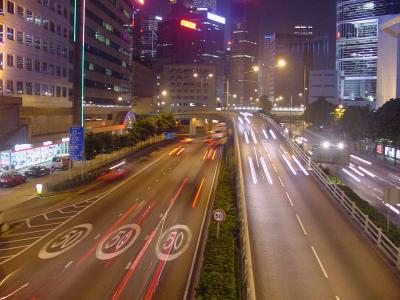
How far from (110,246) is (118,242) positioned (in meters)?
0.81

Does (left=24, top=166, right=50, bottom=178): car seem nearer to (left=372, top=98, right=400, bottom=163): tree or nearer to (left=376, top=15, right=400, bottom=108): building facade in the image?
(left=372, top=98, right=400, bottom=163): tree

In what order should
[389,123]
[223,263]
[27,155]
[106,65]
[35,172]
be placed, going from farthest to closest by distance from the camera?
[106,65] < [389,123] < [27,155] < [35,172] < [223,263]

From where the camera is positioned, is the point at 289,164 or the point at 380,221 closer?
the point at 380,221

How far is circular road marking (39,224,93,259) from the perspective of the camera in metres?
25.0

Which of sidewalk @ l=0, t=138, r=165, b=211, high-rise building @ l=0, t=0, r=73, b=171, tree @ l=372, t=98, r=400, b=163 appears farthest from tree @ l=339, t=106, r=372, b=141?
high-rise building @ l=0, t=0, r=73, b=171

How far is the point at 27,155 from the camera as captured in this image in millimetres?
56250

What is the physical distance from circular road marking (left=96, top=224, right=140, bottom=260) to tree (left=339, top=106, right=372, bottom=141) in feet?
203

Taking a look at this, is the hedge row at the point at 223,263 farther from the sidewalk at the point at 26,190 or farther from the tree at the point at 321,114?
the tree at the point at 321,114

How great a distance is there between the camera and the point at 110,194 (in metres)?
41.7

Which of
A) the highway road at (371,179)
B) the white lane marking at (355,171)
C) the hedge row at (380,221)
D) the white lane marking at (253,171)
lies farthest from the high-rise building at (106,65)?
the hedge row at (380,221)

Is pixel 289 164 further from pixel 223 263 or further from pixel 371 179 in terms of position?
pixel 223 263

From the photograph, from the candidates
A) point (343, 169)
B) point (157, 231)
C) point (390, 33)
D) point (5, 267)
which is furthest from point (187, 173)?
point (390, 33)

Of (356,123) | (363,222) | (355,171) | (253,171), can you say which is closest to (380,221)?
(363,222)

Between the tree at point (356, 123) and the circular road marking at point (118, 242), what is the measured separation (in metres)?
61.8
